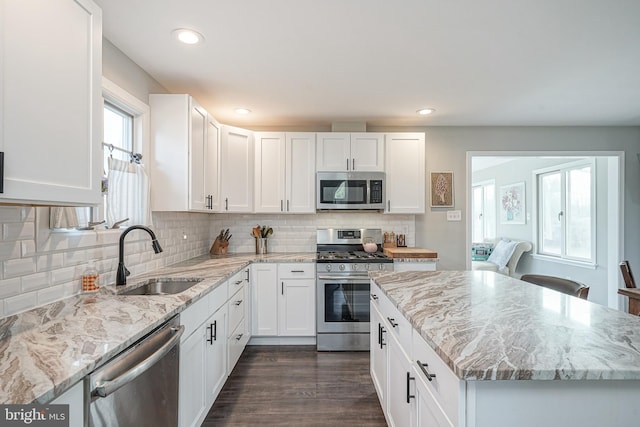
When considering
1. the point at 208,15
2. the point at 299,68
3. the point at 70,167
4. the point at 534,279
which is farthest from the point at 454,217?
the point at 70,167

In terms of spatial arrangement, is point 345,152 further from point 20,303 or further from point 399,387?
point 20,303

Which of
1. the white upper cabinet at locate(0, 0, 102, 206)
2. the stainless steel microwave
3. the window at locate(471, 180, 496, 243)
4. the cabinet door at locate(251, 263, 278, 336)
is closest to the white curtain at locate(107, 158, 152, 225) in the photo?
the white upper cabinet at locate(0, 0, 102, 206)

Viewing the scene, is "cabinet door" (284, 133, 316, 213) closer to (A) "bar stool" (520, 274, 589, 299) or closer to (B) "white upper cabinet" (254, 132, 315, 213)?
(B) "white upper cabinet" (254, 132, 315, 213)

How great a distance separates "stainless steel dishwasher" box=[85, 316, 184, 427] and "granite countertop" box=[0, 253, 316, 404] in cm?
5

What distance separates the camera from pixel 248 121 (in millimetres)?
3646

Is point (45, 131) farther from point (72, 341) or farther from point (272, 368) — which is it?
point (272, 368)

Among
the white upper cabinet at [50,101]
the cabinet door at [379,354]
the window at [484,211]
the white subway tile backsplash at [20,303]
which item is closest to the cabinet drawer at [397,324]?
the cabinet door at [379,354]

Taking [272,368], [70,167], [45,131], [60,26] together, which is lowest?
[272,368]

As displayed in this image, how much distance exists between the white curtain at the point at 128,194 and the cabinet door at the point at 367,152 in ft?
6.79

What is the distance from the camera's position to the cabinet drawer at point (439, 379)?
34.9 inches

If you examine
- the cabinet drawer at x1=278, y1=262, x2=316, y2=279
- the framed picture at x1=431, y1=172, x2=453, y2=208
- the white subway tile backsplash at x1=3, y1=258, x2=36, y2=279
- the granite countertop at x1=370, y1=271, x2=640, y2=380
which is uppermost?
the framed picture at x1=431, y1=172, x2=453, y2=208

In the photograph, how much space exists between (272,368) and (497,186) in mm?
6111

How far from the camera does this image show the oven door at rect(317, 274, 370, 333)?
3.09m

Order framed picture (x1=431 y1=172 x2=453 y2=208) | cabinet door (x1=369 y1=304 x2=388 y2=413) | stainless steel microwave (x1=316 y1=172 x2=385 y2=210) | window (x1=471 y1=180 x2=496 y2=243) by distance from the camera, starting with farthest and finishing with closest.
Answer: window (x1=471 y1=180 x2=496 y2=243)
framed picture (x1=431 y1=172 x2=453 y2=208)
stainless steel microwave (x1=316 y1=172 x2=385 y2=210)
cabinet door (x1=369 y1=304 x2=388 y2=413)
